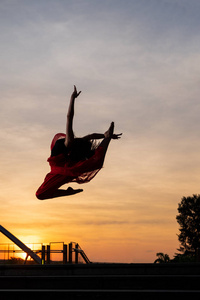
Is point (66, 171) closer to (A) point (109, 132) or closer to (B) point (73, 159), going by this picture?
(B) point (73, 159)

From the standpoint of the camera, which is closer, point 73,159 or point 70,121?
point 70,121

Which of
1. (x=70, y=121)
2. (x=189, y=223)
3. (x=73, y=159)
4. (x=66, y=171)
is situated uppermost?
(x=189, y=223)

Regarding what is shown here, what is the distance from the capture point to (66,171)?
8.98 metres

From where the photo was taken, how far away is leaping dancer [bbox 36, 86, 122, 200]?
29.3 feet

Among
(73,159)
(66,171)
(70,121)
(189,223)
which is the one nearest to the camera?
(70,121)

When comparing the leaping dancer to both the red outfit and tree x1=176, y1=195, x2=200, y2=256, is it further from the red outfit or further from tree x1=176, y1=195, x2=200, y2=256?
tree x1=176, y1=195, x2=200, y2=256

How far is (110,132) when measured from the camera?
30.0ft

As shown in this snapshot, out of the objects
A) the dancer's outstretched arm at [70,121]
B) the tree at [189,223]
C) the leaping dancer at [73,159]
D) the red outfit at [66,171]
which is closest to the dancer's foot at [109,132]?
the leaping dancer at [73,159]

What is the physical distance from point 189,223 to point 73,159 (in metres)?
51.7

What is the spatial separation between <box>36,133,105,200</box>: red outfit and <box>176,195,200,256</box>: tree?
50348 mm

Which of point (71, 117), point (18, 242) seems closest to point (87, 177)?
point (71, 117)

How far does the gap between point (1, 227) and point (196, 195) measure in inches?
1496

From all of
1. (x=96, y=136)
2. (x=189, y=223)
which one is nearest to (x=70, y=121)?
(x=96, y=136)

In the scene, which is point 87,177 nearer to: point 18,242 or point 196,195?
point 18,242
